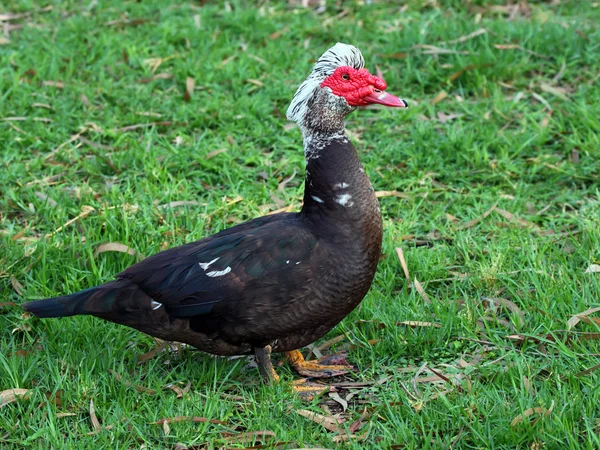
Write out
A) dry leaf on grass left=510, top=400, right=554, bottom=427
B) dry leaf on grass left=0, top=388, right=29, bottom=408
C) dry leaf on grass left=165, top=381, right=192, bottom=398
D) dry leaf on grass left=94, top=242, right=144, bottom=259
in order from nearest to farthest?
1. dry leaf on grass left=510, top=400, right=554, bottom=427
2. dry leaf on grass left=0, top=388, right=29, bottom=408
3. dry leaf on grass left=165, top=381, right=192, bottom=398
4. dry leaf on grass left=94, top=242, right=144, bottom=259

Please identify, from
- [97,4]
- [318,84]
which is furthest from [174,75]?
[318,84]

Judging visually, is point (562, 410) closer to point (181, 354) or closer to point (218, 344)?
point (218, 344)

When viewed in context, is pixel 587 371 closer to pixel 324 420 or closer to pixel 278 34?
pixel 324 420

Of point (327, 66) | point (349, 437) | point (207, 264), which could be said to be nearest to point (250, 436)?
point (349, 437)

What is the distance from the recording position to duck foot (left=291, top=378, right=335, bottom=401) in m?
3.73

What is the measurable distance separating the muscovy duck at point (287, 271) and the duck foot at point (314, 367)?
0.63ft

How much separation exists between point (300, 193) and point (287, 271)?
5.64 feet

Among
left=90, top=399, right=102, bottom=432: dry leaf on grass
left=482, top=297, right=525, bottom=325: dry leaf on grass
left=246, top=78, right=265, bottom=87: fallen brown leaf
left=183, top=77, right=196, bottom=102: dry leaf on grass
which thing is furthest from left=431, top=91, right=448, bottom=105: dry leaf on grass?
left=90, top=399, right=102, bottom=432: dry leaf on grass

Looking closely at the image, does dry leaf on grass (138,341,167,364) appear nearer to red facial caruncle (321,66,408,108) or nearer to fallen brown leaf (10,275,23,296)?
fallen brown leaf (10,275,23,296)

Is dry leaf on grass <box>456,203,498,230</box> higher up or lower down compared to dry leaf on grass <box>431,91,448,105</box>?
lower down

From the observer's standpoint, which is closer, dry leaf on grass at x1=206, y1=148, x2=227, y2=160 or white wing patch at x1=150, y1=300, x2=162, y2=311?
white wing patch at x1=150, y1=300, x2=162, y2=311

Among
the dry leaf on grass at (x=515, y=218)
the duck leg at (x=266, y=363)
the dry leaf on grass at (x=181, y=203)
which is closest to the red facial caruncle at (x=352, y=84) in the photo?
the duck leg at (x=266, y=363)

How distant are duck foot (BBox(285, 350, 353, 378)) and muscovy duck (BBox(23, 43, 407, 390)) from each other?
0.63ft

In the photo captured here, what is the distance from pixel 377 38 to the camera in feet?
22.6
